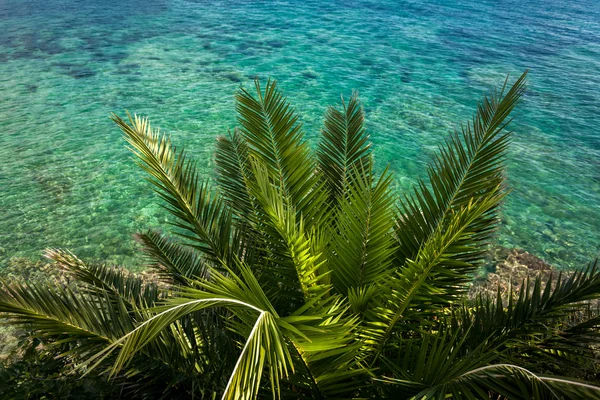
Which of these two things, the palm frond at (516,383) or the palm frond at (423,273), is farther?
the palm frond at (423,273)

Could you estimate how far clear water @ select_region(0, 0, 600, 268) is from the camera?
19.3 ft

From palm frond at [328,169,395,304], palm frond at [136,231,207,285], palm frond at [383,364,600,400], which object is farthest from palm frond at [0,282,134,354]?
palm frond at [383,364,600,400]

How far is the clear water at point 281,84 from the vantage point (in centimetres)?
588

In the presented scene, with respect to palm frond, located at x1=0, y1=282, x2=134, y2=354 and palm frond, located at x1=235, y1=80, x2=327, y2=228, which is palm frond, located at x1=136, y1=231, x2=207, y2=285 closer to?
palm frond, located at x1=235, y1=80, x2=327, y2=228

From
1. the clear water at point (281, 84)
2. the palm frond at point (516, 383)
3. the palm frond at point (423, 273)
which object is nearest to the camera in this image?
the palm frond at point (516, 383)

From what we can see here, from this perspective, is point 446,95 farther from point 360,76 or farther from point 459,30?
point 459,30

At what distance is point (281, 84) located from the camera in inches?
397

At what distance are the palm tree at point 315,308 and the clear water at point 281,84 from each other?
2724 mm

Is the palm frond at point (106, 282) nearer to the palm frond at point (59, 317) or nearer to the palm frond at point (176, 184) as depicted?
the palm frond at point (176, 184)

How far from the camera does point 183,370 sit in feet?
7.36

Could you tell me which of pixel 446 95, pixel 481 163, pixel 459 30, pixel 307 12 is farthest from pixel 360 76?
pixel 481 163

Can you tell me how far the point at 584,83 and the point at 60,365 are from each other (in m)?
11.1

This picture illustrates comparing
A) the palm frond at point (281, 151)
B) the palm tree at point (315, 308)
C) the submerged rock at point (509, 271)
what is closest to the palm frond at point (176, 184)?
the palm tree at point (315, 308)

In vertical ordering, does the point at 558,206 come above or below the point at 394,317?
below
